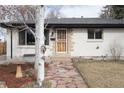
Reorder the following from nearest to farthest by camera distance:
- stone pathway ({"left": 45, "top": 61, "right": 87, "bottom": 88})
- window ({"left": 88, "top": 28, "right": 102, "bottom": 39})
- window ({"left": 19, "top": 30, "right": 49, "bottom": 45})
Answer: stone pathway ({"left": 45, "top": 61, "right": 87, "bottom": 88}) → window ({"left": 88, "top": 28, "right": 102, "bottom": 39}) → window ({"left": 19, "top": 30, "right": 49, "bottom": 45})

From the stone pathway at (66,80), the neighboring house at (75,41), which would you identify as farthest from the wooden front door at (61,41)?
the stone pathway at (66,80)

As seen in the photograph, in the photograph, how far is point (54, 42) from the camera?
22422 mm

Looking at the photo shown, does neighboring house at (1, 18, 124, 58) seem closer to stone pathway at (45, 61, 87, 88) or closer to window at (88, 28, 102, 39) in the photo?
window at (88, 28, 102, 39)

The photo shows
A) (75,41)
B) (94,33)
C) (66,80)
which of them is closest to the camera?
(66,80)

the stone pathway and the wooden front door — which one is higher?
the wooden front door

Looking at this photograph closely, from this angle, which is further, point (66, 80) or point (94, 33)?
point (94, 33)

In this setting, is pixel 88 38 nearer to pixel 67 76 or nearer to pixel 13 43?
pixel 13 43

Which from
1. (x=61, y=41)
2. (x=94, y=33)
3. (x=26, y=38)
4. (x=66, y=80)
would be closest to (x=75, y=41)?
A: (x=61, y=41)

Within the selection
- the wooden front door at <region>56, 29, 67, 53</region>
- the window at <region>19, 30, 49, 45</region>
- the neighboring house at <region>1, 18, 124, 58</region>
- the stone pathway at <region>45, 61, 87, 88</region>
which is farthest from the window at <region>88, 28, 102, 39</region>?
the stone pathway at <region>45, 61, 87, 88</region>

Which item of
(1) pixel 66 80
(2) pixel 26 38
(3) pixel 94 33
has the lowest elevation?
(1) pixel 66 80

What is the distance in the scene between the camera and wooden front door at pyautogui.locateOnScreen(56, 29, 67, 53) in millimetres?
22484

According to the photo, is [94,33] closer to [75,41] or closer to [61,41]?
[75,41]

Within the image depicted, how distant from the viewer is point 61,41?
74.1ft
